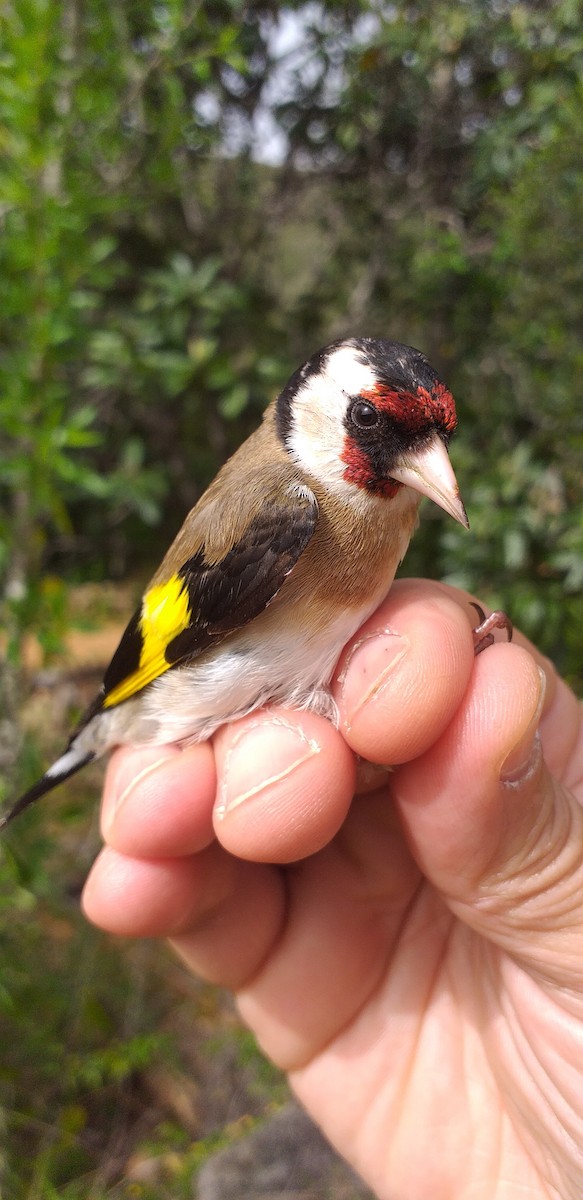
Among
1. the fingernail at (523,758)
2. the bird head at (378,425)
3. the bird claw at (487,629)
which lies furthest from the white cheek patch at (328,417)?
the fingernail at (523,758)

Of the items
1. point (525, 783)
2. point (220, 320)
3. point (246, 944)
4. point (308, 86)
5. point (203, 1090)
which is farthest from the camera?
point (308, 86)

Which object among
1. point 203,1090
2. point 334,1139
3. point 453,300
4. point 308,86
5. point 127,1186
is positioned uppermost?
point 308,86

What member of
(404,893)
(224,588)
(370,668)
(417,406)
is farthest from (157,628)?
(404,893)

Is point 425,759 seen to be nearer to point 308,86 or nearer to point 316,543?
point 316,543

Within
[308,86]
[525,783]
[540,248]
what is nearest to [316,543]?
[525,783]

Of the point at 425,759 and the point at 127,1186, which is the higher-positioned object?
the point at 425,759

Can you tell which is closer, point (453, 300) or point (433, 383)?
point (433, 383)

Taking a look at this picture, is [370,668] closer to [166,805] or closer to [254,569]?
[254,569]
